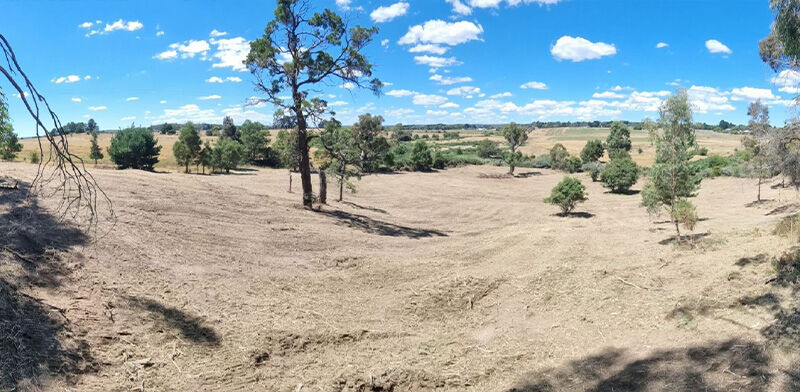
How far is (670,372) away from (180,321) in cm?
684

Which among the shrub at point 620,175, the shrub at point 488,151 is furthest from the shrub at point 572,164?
the shrub at point 620,175

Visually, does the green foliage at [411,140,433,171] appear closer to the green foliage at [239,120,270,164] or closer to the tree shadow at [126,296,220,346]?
the green foliage at [239,120,270,164]

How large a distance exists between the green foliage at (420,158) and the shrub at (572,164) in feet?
60.5

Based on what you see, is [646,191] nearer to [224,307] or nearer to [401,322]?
[401,322]

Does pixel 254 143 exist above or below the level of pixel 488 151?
above

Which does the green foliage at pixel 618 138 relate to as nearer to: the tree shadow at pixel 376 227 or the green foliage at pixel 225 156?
the green foliage at pixel 225 156

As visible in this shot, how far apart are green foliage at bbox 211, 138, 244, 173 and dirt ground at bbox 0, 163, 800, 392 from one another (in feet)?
114

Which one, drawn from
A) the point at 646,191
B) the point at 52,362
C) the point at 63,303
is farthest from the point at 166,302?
the point at 646,191

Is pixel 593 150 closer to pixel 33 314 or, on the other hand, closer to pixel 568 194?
pixel 568 194

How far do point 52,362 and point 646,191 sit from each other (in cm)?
1368

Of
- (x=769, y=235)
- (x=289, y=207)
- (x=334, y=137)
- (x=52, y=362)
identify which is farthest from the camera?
(x=334, y=137)

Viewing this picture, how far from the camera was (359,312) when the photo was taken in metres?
8.76

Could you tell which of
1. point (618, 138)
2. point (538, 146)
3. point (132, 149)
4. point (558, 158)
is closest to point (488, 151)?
point (558, 158)

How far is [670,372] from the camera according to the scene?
6.05 m
